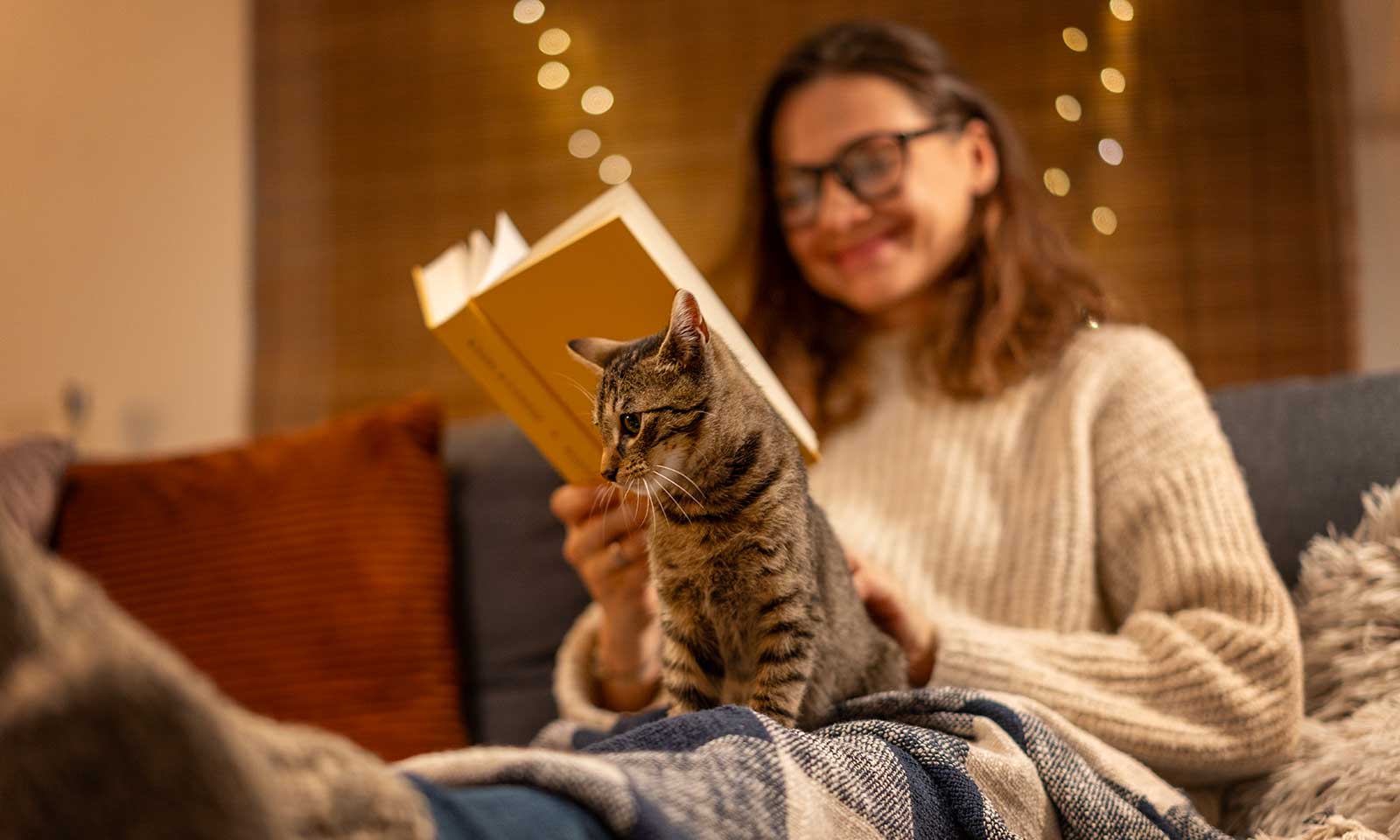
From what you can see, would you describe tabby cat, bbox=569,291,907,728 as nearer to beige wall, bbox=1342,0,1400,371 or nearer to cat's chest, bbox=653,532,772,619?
cat's chest, bbox=653,532,772,619

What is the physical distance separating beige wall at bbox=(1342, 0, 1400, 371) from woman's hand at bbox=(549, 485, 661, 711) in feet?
4.90

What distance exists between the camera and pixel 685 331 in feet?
2.42

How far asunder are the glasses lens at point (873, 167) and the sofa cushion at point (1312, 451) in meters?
0.54

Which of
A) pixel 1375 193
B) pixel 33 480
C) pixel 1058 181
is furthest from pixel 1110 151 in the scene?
pixel 33 480

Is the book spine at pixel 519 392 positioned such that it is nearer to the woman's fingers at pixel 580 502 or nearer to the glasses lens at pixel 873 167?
the woman's fingers at pixel 580 502

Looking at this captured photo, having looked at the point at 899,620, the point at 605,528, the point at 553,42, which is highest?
the point at 553,42

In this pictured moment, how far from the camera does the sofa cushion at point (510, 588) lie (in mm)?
1456

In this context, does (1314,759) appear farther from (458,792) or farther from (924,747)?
(458,792)

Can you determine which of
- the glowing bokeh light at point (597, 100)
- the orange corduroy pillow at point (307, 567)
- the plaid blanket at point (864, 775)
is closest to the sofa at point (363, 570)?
the orange corduroy pillow at point (307, 567)

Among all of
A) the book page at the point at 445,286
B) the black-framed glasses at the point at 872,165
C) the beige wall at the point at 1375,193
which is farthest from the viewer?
the beige wall at the point at 1375,193

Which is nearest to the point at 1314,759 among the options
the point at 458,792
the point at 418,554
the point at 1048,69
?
the point at 458,792

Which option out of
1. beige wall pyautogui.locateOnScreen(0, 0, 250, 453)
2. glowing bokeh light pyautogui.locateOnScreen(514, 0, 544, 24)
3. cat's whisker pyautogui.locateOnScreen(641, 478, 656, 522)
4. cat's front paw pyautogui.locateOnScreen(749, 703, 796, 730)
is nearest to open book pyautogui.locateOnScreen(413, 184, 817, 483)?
cat's whisker pyautogui.locateOnScreen(641, 478, 656, 522)

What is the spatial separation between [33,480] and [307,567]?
0.50m

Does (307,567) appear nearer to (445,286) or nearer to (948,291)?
(445,286)
